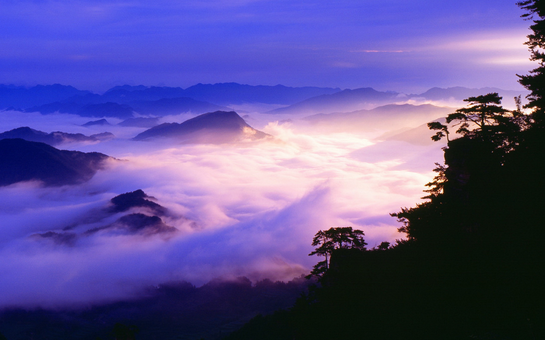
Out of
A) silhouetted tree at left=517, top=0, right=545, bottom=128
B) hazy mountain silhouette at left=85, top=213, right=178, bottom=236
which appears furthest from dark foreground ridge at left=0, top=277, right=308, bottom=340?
silhouetted tree at left=517, top=0, right=545, bottom=128

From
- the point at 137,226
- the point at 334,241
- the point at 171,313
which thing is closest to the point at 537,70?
the point at 334,241

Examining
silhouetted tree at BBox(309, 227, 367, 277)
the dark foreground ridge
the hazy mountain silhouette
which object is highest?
the hazy mountain silhouette

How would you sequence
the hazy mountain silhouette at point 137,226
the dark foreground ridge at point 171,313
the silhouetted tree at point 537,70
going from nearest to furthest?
the silhouetted tree at point 537,70 → the dark foreground ridge at point 171,313 → the hazy mountain silhouette at point 137,226

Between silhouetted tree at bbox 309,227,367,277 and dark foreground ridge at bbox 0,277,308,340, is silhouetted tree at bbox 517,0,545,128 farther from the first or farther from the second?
dark foreground ridge at bbox 0,277,308,340

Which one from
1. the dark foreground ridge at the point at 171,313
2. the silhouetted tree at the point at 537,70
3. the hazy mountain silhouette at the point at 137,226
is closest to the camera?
the silhouetted tree at the point at 537,70

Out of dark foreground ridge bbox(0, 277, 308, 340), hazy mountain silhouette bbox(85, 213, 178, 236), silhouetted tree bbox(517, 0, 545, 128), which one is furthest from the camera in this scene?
hazy mountain silhouette bbox(85, 213, 178, 236)

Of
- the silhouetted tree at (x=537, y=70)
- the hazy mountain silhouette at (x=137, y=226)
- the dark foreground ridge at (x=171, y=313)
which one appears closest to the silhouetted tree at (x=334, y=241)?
the silhouetted tree at (x=537, y=70)

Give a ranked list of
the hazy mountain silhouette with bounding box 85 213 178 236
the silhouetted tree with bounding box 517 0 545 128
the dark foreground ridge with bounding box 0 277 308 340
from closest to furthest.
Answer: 1. the silhouetted tree with bounding box 517 0 545 128
2. the dark foreground ridge with bounding box 0 277 308 340
3. the hazy mountain silhouette with bounding box 85 213 178 236

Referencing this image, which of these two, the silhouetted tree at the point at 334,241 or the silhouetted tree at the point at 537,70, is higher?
the silhouetted tree at the point at 537,70

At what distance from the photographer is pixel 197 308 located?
149625 mm

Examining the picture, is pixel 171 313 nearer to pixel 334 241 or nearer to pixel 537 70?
pixel 334 241

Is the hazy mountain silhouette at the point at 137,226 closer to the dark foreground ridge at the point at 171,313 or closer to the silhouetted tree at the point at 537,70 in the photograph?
the dark foreground ridge at the point at 171,313

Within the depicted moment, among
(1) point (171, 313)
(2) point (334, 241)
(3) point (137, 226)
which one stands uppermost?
(3) point (137, 226)

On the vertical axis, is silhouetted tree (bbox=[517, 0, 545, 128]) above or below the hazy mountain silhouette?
below
